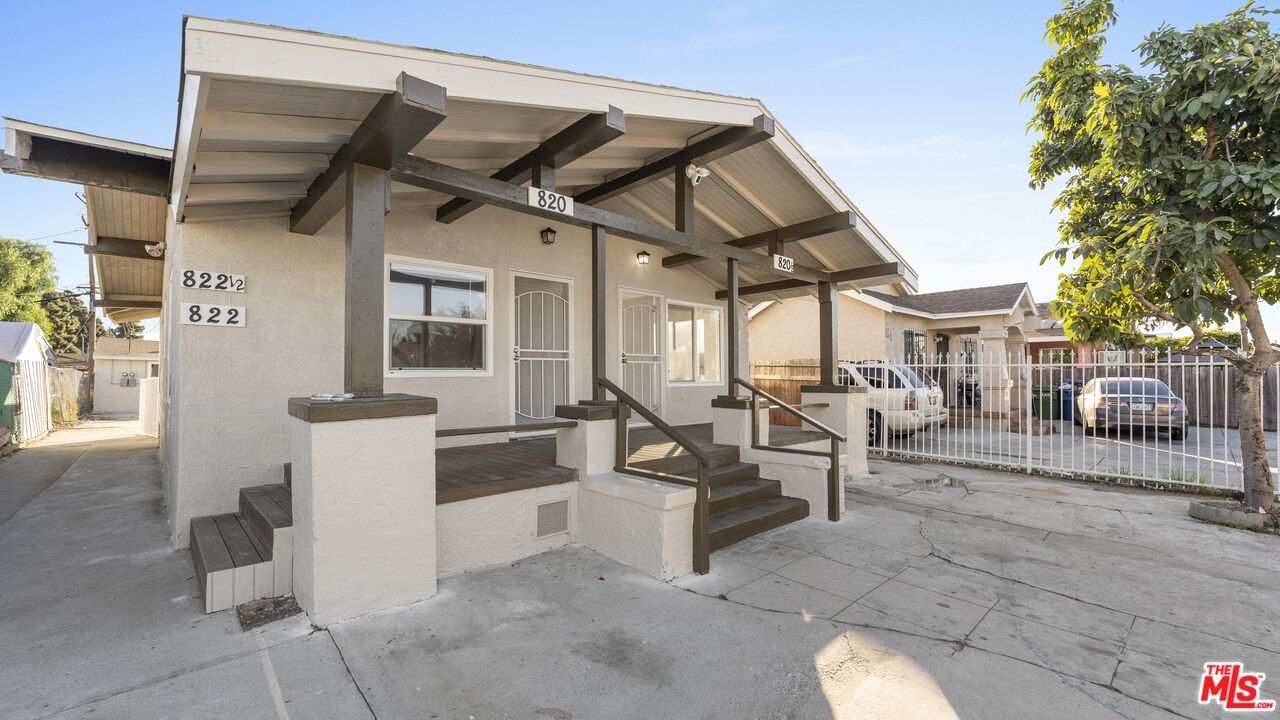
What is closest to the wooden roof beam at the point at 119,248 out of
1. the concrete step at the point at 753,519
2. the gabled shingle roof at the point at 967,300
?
the concrete step at the point at 753,519

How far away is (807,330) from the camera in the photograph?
1484 centimetres

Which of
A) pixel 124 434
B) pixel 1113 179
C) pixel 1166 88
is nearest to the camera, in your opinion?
pixel 1166 88

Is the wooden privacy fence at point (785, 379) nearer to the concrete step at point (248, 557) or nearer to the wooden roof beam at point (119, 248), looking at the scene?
the concrete step at point (248, 557)

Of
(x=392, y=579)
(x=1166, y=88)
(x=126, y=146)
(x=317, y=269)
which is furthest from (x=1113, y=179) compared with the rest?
(x=126, y=146)

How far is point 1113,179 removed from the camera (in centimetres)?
545

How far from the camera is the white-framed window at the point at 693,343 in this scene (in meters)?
7.89

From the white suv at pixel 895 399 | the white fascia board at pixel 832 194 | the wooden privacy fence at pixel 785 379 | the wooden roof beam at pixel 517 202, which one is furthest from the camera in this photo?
the wooden privacy fence at pixel 785 379

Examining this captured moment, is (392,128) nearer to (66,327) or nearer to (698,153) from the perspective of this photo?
(698,153)

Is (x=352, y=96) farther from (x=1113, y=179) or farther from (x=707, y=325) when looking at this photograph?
(x=1113, y=179)

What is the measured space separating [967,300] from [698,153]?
13.5m

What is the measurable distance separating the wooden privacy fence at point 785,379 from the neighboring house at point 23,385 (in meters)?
14.4

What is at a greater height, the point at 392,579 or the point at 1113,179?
the point at 1113,179

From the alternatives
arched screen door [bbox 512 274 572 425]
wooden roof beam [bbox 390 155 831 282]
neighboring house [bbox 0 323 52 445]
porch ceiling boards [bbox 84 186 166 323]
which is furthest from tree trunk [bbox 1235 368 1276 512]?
neighboring house [bbox 0 323 52 445]

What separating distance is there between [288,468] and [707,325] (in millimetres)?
6038
